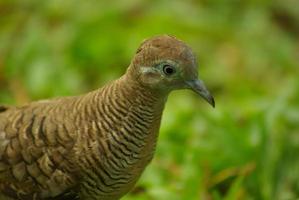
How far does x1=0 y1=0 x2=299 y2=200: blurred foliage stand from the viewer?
4.77 m

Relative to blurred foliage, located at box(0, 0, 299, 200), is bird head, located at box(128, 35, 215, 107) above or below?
below

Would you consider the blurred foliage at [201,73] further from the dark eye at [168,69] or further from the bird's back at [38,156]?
the dark eye at [168,69]

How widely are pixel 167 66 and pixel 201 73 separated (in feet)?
8.75

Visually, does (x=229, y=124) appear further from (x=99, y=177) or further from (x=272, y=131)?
(x=99, y=177)

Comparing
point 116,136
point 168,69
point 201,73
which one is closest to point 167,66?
point 168,69

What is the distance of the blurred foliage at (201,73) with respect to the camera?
15.6ft

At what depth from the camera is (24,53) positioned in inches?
236

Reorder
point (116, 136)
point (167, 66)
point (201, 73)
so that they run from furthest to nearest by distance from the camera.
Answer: point (201, 73) < point (116, 136) < point (167, 66)

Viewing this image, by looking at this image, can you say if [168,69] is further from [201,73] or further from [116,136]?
[201,73]

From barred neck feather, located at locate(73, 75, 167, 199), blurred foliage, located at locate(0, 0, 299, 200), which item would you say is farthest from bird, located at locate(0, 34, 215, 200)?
blurred foliage, located at locate(0, 0, 299, 200)

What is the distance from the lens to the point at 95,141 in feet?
12.1

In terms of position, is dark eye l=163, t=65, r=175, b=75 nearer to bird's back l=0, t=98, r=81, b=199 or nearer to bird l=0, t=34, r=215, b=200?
bird l=0, t=34, r=215, b=200

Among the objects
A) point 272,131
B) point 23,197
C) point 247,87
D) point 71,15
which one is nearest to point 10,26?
point 71,15

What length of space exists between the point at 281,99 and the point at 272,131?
1.11 ft
